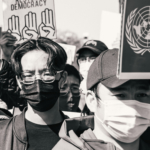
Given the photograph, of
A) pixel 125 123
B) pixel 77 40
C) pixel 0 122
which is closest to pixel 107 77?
pixel 125 123

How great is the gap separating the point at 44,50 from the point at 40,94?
570 millimetres

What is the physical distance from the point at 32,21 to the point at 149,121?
227cm

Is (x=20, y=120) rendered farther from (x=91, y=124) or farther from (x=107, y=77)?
(x=107, y=77)

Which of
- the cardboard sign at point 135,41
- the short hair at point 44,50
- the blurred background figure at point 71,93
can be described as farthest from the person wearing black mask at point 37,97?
the blurred background figure at point 71,93

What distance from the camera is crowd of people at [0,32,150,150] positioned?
9.52 feet

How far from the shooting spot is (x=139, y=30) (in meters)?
2.60

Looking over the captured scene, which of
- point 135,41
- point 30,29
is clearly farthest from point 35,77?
point 135,41

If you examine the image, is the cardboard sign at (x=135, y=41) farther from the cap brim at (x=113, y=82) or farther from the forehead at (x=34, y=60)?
the forehead at (x=34, y=60)

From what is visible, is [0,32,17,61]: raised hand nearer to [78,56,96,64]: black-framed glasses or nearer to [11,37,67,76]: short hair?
[78,56,96,64]: black-framed glasses

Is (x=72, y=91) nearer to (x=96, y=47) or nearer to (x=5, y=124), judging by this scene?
(x=96, y=47)

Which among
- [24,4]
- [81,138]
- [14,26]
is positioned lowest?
[81,138]

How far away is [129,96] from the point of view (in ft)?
9.49

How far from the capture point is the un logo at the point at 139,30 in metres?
2.55

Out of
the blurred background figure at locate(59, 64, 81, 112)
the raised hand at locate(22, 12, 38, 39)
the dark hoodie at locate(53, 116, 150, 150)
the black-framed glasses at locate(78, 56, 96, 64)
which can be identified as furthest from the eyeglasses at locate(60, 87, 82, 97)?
the dark hoodie at locate(53, 116, 150, 150)
